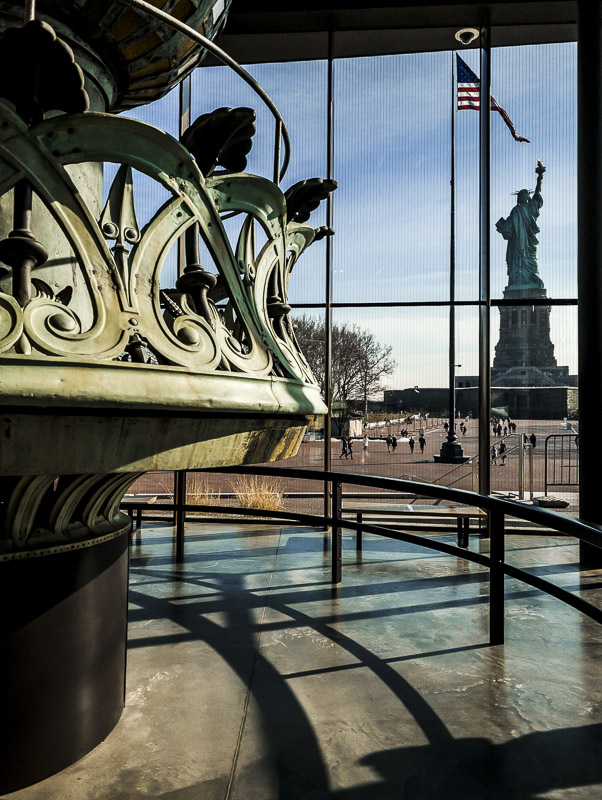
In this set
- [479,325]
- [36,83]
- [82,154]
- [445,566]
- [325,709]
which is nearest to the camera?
[36,83]

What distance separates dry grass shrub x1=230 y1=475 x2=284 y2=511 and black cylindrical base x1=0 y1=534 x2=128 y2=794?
5517 mm

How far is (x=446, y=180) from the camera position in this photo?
8.27 meters

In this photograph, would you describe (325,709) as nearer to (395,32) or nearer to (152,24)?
(152,24)

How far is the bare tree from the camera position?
8.27 meters

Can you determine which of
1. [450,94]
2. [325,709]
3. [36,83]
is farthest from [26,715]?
[450,94]

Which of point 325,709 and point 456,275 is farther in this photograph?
point 456,275

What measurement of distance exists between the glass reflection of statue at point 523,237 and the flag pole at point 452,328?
684 mm

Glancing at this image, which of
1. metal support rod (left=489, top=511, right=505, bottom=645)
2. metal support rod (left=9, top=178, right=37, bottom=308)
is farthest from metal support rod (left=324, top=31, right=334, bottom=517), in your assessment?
metal support rod (left=9, top=178, right=37, bottom=308)

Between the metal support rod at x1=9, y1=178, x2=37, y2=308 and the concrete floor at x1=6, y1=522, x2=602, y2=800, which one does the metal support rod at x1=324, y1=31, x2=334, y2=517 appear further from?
the metal support rod at x1=9, y1=178, x2=37, y2=308

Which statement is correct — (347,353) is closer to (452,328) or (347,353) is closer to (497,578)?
(452,328)

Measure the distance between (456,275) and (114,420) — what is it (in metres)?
7.36

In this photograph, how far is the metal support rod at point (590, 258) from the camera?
6.34m

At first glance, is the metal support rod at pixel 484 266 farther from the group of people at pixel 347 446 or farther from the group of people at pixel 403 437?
the group of people at pixel 347 446

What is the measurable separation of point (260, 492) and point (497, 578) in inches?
198
